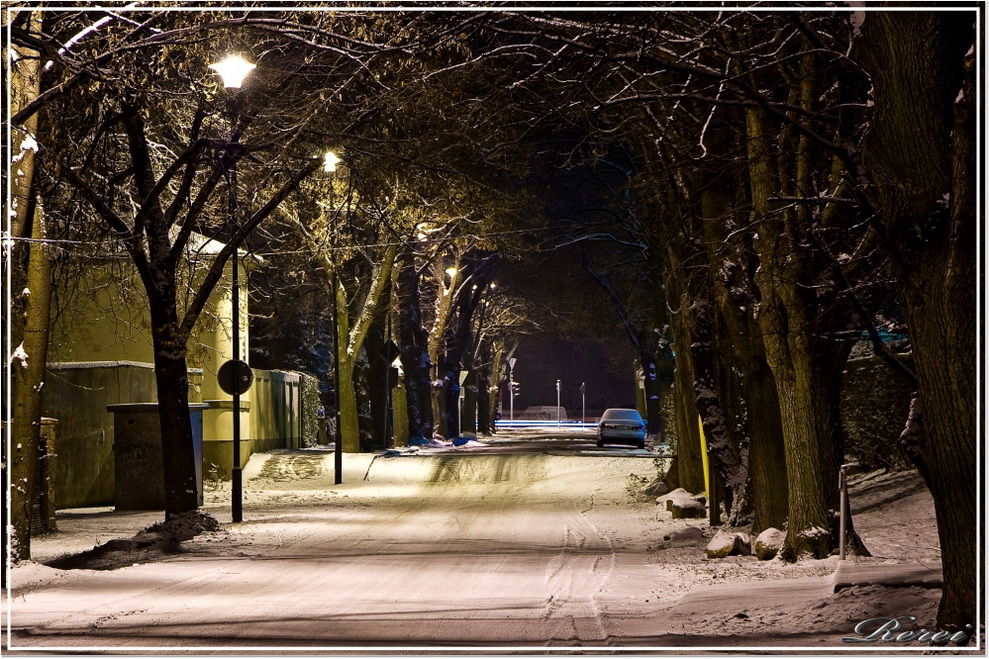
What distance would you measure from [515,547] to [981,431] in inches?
406

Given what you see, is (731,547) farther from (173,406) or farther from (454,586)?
(173,406)

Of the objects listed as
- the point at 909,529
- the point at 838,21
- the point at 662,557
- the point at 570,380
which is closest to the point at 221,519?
the point at 662,557

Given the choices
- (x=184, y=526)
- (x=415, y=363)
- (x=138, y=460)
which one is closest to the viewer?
(x=184, y=526)

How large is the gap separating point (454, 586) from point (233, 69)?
6.99m

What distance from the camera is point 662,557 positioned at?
15336mm

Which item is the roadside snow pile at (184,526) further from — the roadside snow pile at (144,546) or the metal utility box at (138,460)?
the metal utility box at (138,460)

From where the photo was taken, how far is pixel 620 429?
45.8 meters

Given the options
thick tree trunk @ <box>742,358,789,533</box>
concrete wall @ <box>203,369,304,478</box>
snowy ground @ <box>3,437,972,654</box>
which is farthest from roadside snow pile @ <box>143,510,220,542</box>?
concrete wall @ <box>203,369,304,478</box>

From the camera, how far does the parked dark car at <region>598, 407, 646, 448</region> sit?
4569 cm

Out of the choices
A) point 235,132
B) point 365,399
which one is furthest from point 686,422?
point 365,399

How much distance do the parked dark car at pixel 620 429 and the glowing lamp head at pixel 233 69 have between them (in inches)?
1243

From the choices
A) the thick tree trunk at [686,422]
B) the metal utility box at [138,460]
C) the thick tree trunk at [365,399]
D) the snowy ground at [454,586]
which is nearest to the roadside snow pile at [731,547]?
the snowy ground at [454,586]

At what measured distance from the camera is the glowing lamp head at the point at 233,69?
14859 mm

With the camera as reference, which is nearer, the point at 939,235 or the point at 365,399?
the point at 939,235
